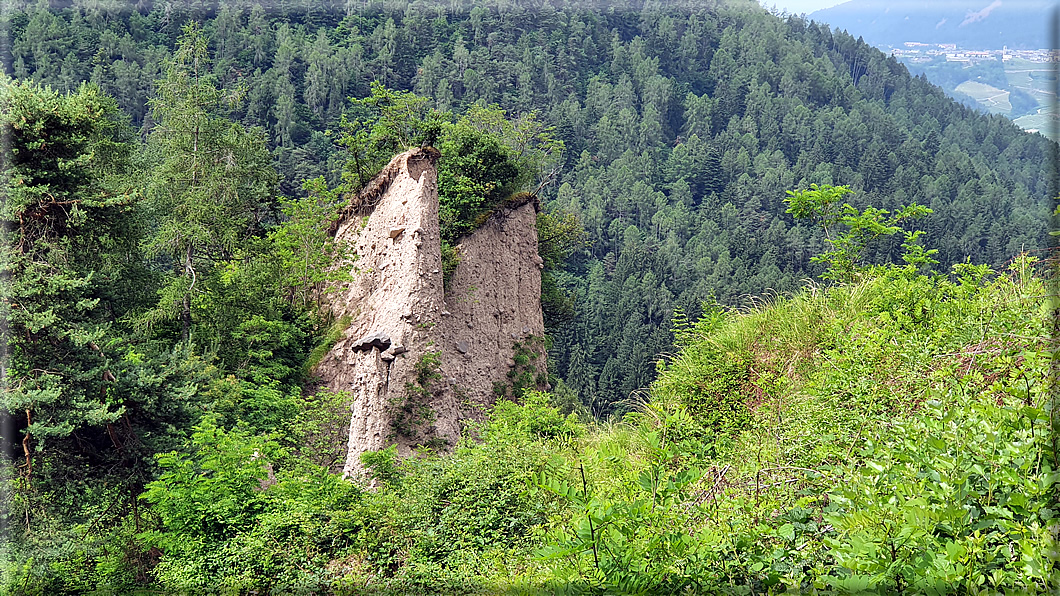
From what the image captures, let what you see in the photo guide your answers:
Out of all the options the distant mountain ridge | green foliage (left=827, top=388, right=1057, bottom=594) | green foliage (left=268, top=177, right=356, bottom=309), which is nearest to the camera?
green foliage (left=827, top=388, right=1057, bottom=594)

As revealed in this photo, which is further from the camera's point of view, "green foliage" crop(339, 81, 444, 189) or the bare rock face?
"green foliage" crop(339, 81, 444, 189)

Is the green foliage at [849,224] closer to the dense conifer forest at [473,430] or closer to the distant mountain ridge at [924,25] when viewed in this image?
the dense conifer forest at [473,430]

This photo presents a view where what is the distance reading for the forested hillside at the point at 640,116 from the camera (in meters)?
58.8

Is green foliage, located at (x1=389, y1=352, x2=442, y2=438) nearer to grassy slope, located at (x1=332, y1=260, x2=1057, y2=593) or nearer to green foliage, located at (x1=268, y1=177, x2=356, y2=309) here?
green foliage, located at (x1=268, y1=177, x2=356, y2=309)

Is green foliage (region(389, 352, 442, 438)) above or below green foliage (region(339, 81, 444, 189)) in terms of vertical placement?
below

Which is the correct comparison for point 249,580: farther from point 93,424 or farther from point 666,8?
point 666,8

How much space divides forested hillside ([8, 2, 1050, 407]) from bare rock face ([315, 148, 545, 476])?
11.1 metres

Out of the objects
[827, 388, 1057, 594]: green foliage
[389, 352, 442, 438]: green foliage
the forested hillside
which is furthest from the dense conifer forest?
the forested hillside

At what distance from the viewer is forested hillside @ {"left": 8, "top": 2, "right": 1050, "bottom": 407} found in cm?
5881

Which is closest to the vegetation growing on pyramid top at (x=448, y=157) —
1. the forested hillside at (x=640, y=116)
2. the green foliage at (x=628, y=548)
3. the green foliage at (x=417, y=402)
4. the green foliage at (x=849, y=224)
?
the green foliage at (x=417, y=402)

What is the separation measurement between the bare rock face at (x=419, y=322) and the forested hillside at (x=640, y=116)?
11.1m

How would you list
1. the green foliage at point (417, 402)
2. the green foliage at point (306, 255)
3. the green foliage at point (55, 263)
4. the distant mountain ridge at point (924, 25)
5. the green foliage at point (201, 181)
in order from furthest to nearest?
the distant mountain ridge at point (924, 25), the green foliage at point (201, 181), the green foliage at point (306, 255), the green foliage at point (417, 402), the green foliage at point (55, 263)

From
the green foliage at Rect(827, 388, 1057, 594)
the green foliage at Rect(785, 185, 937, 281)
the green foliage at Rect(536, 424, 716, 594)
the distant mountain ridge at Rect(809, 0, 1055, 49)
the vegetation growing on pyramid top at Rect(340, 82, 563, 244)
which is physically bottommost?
the green foliage at Rect(536, 424, 716, 594)

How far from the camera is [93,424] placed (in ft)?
29.2
